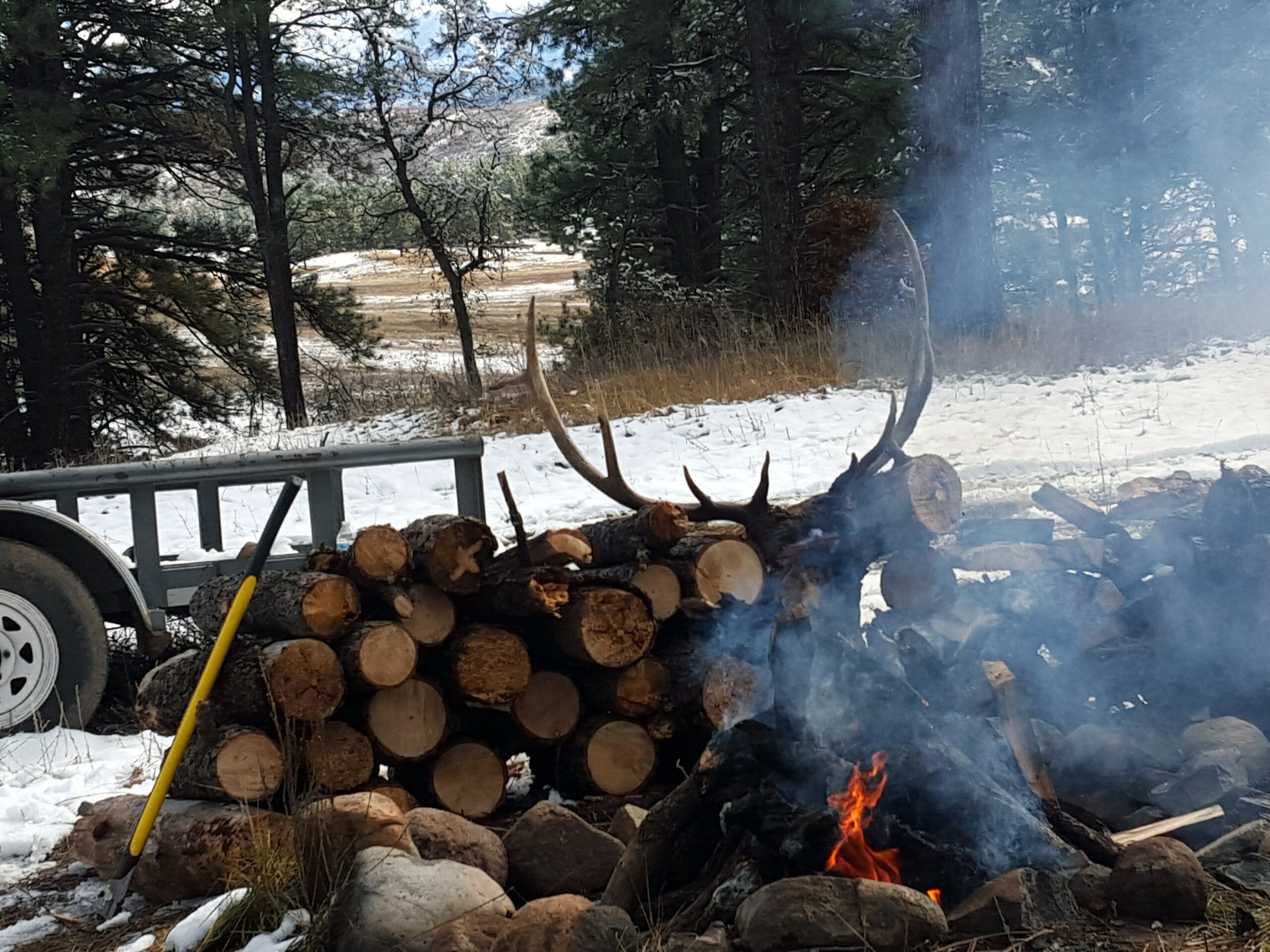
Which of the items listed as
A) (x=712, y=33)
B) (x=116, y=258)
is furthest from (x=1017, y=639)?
(x=116, y=258)

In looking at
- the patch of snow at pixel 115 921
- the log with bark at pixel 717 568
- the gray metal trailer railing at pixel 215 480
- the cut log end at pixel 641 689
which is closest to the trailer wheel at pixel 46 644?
the gray metal trailer railing at pixel 215 480

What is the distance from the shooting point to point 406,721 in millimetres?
4031

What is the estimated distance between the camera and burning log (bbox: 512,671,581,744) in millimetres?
4246

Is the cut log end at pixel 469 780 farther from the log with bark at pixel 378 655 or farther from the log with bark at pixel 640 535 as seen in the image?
the log with bark at pixel 640 535

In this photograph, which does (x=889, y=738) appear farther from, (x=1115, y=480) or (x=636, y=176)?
(x=636, y=176)

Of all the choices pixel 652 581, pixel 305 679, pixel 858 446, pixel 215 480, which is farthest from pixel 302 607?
pixel 858 446

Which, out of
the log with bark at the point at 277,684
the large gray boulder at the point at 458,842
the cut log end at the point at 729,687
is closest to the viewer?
the large gray boulder at the point at 458,842

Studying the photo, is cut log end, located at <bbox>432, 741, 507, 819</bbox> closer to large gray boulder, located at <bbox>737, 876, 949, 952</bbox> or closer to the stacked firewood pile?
the stacked firewood pile

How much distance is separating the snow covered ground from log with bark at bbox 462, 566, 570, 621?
395cm

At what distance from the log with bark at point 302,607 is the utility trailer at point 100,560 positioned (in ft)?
3.28

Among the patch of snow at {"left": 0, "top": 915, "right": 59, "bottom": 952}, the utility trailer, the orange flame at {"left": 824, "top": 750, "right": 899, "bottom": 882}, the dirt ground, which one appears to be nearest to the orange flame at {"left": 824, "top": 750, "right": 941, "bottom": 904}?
the orange flame at {"left": 824, "top": 750, "right": 899, "bottom": 882}

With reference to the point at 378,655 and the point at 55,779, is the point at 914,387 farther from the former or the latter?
the point at 55,779

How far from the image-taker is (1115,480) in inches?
301

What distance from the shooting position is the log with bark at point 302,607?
12.6ft
